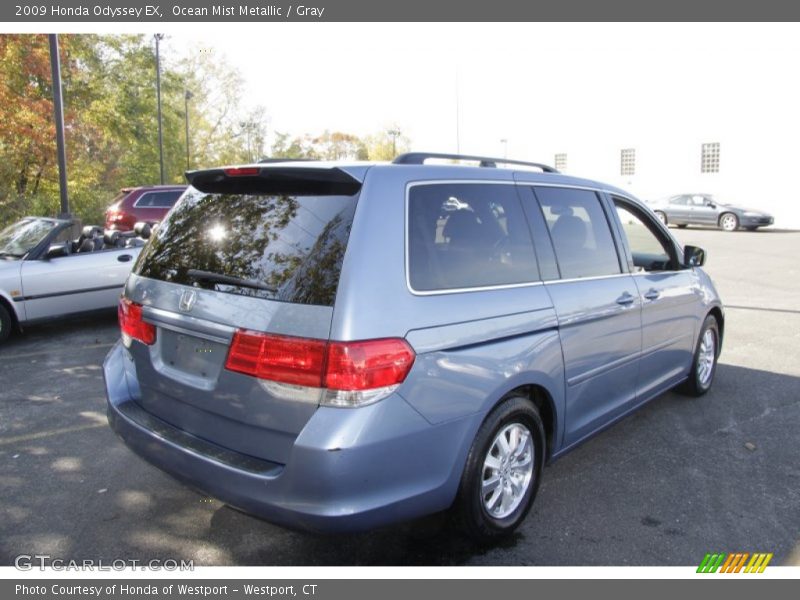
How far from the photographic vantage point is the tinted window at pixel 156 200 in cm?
1524

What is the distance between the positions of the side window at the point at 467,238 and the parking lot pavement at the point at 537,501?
1.19 m

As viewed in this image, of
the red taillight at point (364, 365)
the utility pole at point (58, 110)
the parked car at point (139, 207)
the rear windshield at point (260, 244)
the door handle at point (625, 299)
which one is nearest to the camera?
the red taillight at point (364, 365)

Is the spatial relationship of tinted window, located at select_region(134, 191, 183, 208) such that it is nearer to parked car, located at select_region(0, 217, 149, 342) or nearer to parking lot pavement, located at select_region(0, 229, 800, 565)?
parked car, located at select_region(0, 217, 149, 342)

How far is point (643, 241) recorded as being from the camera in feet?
16.1

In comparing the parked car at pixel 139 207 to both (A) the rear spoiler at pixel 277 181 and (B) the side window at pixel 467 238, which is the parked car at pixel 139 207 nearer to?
(A) the rear spoiler at pixel 277 181

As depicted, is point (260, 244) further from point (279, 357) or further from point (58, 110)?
point (58, 110)

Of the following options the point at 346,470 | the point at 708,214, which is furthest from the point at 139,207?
the point at 708,214

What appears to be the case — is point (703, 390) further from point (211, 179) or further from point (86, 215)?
point (86, 215)

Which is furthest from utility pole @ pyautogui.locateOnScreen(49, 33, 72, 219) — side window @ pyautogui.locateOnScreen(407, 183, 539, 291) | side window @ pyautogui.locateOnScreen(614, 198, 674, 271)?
side window @ pyautogui.locateOnScreen(407, 183, 539, 291)

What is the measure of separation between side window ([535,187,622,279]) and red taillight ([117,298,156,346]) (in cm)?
221

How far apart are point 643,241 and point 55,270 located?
6.57 meters

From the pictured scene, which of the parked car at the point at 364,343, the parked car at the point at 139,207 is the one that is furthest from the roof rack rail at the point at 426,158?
the parked car at the point at 139,207

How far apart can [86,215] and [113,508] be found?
22793 mm
